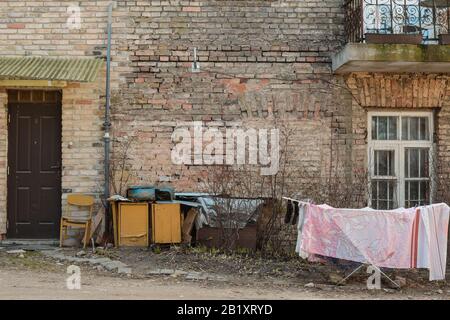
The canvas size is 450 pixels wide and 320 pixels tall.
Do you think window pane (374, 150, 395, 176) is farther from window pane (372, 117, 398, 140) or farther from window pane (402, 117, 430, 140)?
window pane (402, 117, 430, 140)

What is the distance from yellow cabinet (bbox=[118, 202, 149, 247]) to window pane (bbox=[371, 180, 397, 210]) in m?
3.74

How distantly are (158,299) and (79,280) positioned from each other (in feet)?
5.06

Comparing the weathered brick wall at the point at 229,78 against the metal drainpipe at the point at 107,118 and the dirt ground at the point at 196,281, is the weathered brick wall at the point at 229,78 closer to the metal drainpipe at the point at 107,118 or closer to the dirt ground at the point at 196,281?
the metal drainpipe at the point at 107,118

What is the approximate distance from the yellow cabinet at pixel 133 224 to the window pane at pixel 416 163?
4.36 m

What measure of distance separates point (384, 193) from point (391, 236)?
308 centimetres

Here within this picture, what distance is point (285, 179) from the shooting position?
413 inches

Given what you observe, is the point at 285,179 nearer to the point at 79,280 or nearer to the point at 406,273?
the point at 406,273

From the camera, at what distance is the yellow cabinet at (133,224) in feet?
32.3

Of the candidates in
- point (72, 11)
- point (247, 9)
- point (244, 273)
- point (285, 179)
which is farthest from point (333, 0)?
point (244, 273)

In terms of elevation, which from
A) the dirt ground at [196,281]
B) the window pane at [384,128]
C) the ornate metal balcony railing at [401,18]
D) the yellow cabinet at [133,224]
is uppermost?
the ornate metal balcony railing at [401,18]

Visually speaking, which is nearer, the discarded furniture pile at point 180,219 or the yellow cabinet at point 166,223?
the discarded furniture pile at point 180,219

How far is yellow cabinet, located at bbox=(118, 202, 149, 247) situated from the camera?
9.84 meters

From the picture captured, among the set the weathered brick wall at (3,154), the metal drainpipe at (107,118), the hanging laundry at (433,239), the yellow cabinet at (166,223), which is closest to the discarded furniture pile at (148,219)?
the yellow cabinet at (166,223)

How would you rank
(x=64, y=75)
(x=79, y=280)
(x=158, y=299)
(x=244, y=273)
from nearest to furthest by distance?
(x=158, y=299), (x=79, y=280), (x=244, y=273), (x=64, y=75)
